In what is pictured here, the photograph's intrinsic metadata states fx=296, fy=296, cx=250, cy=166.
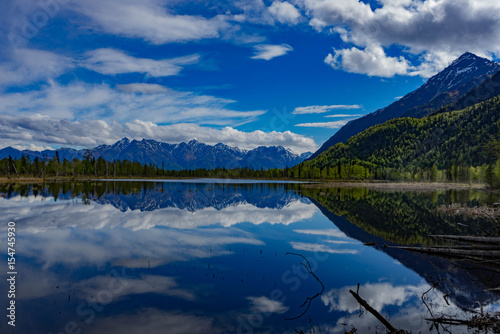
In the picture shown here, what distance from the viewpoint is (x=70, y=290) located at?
14227mm

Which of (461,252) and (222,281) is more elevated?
(461,252)

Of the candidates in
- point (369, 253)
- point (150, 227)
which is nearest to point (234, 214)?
point (150, 227)

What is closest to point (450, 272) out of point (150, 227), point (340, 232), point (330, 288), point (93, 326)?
point (330, 288)

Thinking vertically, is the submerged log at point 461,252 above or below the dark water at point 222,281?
above

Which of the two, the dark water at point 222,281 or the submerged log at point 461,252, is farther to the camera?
the submerged log at point 461,252

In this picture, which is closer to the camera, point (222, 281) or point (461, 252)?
point (222, 281)

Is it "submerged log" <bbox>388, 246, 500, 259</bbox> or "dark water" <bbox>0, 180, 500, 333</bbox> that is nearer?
"dark water" <bbox>0, 180, 500, 333</bbox>

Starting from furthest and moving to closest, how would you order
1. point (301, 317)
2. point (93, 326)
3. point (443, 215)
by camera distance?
point (443, 215) → point (301, 317) → point (93, 326)

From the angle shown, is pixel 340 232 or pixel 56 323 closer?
pixel 56 323

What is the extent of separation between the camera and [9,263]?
59.6 feet

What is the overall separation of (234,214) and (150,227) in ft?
47.4

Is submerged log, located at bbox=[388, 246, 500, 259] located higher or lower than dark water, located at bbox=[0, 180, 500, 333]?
higher

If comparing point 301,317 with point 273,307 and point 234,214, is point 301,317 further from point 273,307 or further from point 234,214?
point 234,214

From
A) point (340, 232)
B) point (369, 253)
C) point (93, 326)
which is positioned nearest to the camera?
point (93, 326)
